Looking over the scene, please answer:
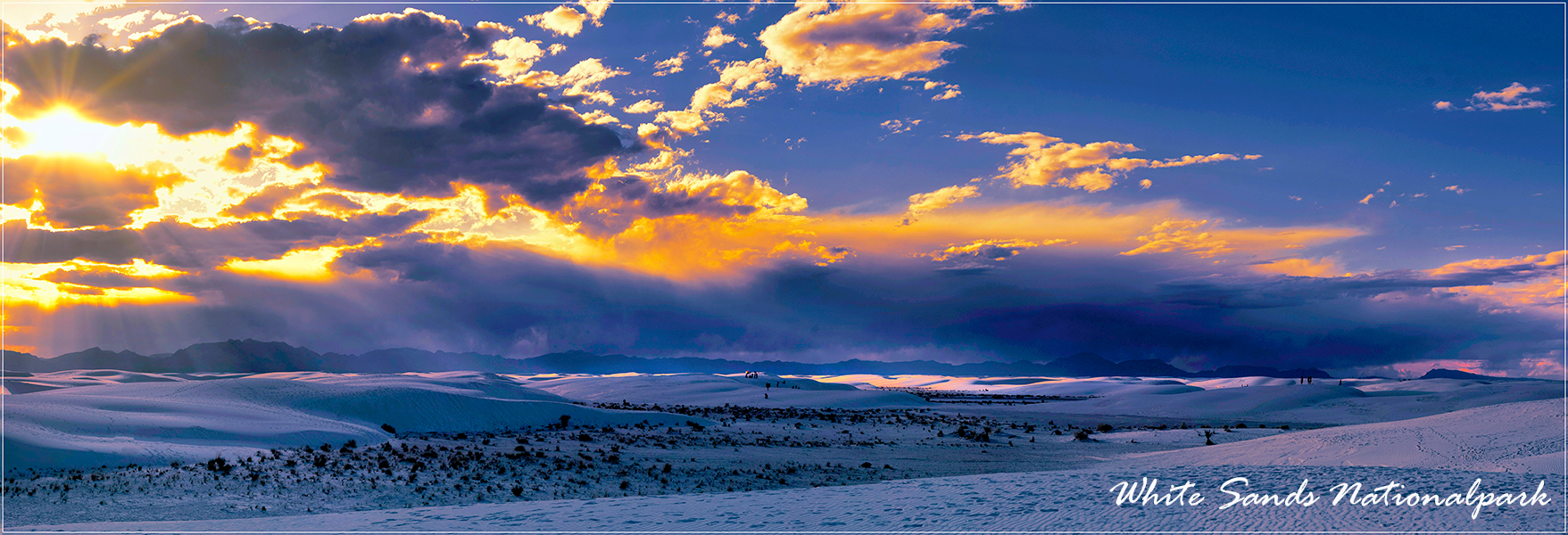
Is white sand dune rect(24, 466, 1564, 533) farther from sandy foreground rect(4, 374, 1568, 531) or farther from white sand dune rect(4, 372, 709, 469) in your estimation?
white sand dune rect(4, 372, 709, 469)

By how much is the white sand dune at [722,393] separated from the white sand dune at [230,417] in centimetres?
2735

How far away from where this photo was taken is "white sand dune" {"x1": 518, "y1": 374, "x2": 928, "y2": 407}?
69000 mm

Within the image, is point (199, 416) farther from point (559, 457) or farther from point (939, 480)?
point (939, 480)

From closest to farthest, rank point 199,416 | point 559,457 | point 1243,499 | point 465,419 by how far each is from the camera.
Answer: point 1243,499, point 559,457, point 199,416, point 465,419

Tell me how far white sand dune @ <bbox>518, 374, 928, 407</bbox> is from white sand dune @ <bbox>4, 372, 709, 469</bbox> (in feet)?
89.7

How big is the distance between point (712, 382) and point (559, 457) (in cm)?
5981

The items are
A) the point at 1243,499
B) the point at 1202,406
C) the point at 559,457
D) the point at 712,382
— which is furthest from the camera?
the point at 712,382

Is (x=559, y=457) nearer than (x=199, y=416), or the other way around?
(x=559, y=457)

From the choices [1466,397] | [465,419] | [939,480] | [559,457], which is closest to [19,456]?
[559,457]

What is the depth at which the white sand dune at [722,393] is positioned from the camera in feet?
226

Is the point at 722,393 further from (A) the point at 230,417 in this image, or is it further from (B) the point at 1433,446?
(B) the point at 1433,446

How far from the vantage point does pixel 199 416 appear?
1157 inches

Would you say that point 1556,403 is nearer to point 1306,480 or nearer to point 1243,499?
point 1306,480

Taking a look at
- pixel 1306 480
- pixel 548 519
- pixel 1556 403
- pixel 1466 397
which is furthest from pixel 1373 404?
pixel 548 519
